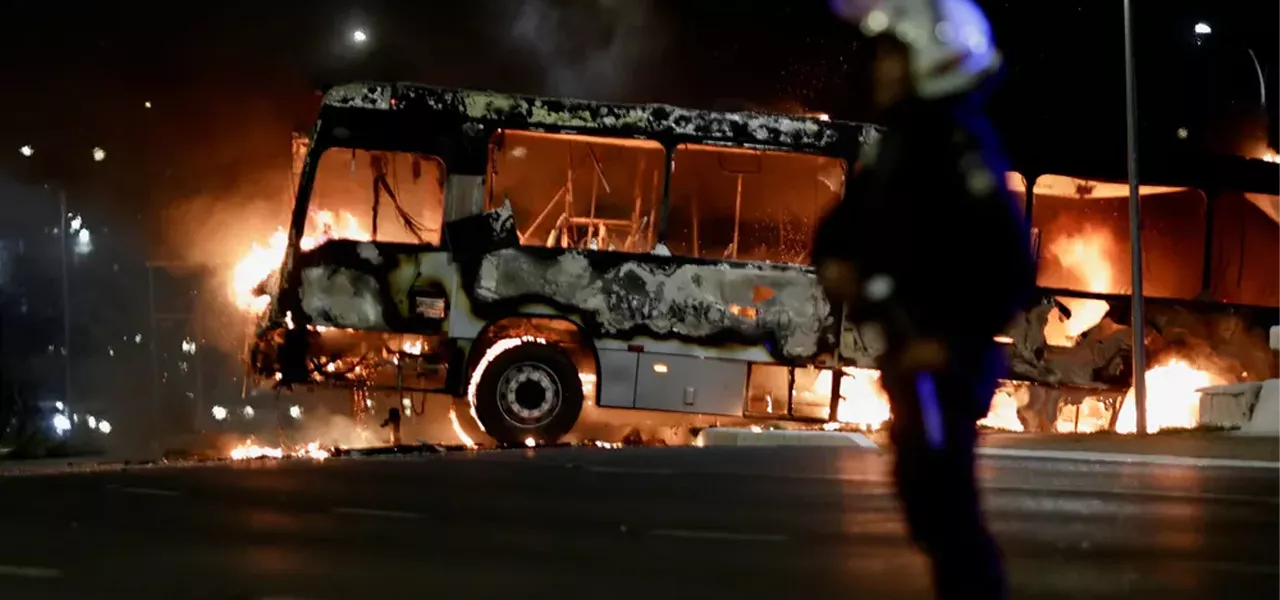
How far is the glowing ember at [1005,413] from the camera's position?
11.5 meters

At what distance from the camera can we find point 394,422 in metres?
11.1

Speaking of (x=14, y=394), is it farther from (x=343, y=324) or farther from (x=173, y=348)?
(x=343, y=324)

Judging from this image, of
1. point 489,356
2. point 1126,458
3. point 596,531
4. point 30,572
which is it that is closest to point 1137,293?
point 1126,458

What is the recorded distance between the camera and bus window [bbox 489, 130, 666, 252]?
423 inches

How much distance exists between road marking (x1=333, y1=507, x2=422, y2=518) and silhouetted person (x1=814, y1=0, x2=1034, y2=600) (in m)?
3.26

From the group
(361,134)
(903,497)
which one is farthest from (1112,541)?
(361,134)

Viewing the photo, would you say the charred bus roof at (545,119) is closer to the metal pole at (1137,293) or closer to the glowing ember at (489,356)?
the glowing ember at (489,356)

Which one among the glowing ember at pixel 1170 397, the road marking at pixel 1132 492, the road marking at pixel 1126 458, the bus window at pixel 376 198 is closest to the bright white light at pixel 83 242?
the bus window at pixel 376 198

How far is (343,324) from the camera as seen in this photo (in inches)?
411

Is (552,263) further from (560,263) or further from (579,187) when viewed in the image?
(579,187)

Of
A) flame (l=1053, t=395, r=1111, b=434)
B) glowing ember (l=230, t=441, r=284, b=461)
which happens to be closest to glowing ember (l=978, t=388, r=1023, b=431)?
flame (l=1053, t=395, r=1111, b=434)

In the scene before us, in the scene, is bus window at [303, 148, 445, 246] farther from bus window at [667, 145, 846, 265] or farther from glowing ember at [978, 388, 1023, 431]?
glowing ember at [978, 388, 1023, 431]

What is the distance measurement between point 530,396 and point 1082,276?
17.7 feet

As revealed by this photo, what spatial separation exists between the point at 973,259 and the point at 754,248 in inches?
291
